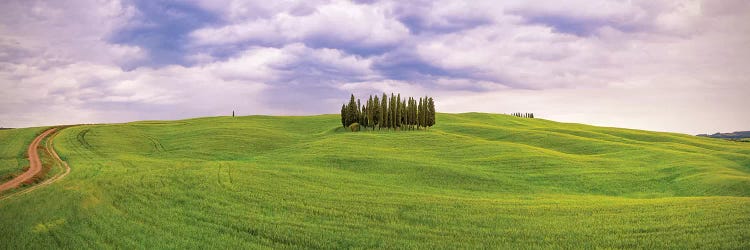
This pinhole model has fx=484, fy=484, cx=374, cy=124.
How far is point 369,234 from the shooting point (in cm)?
1762

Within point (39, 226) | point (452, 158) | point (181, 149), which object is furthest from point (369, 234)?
point (181, 149)

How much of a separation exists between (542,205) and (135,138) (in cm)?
6531

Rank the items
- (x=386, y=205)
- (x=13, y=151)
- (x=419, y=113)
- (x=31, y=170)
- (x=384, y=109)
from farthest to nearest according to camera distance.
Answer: (x=419, y=113) → (x=384, y=109) → (x=13, y=151) → (x=31, y=170) → (x=386, y=205)

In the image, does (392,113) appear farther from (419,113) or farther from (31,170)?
(31,170)

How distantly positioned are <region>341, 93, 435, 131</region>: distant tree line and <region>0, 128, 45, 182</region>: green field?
163ft

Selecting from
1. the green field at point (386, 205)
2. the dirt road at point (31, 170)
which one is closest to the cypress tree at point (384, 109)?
the green field at point (386, 205)

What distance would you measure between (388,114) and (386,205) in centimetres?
6783

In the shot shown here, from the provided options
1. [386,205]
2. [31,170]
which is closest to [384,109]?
[31,170]

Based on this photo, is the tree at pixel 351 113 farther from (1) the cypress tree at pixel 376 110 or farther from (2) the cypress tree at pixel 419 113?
(2) the cypress tree at pixel 419 113

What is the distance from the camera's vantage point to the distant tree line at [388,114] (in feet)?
297

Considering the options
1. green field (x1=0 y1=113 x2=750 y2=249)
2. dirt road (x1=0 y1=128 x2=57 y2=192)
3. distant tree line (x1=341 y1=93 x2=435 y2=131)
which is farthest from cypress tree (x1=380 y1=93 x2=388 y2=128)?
dirt road (x1=0 y1=128 x2=57 y2=192)

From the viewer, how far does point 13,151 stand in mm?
51344

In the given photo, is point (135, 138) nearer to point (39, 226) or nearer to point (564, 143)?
point (39, 226)

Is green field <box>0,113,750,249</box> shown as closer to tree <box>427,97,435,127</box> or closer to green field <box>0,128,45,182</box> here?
green field <box>0,128,45,182</box>
